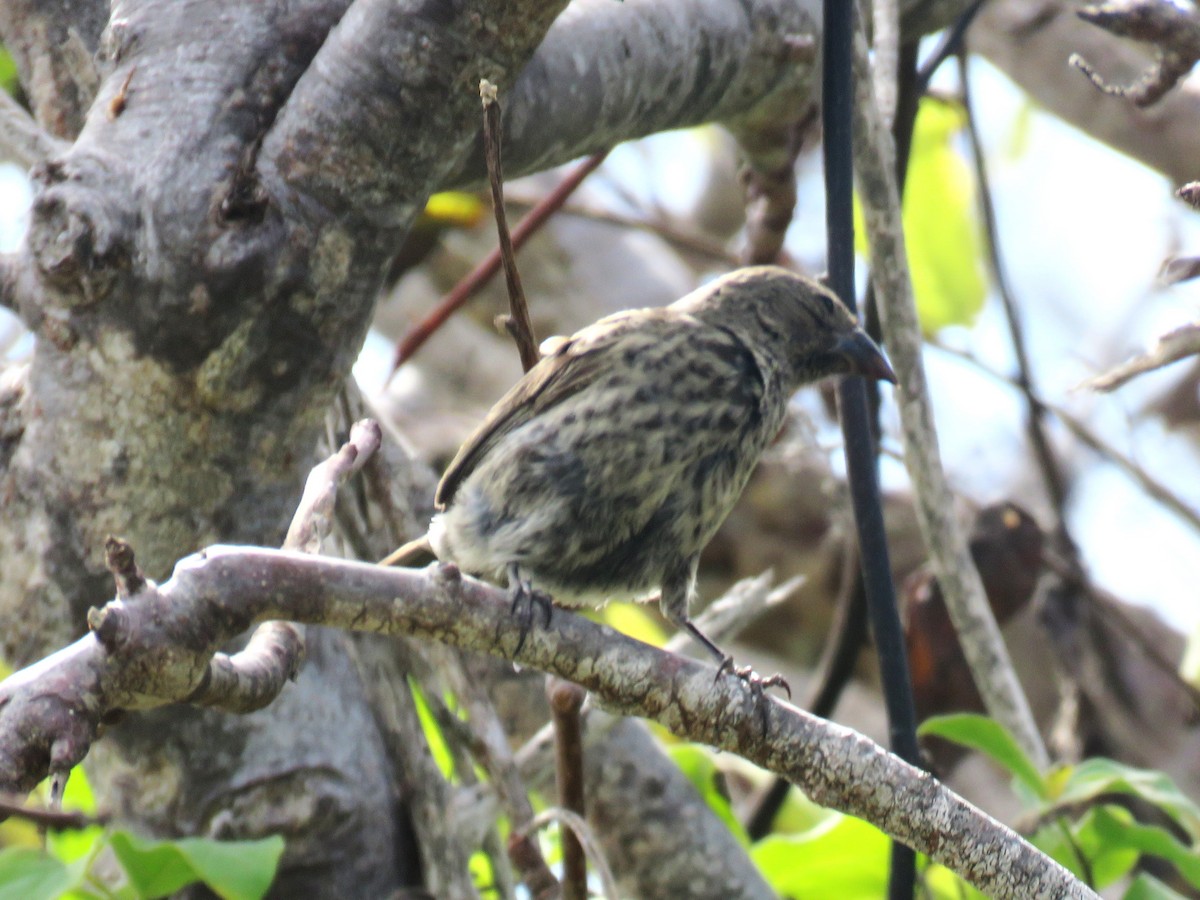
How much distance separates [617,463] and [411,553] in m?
0.48

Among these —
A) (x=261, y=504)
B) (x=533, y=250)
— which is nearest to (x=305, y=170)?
(x=261, y=504)

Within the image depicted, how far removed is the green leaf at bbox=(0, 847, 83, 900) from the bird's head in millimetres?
1456

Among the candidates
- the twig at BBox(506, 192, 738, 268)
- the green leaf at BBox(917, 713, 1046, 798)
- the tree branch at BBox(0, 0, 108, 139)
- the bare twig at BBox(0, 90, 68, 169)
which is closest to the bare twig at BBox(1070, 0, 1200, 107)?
the green leaf at BBox(917, 713, 1046, 798)

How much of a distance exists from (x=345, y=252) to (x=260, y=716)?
0.74 m

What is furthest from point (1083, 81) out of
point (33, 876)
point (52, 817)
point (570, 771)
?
point (52, 817)

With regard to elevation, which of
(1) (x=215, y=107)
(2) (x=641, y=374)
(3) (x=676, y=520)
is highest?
(1) (x=215, y=107)

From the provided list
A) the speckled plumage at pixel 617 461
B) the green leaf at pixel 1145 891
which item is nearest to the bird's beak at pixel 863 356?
the speckled plumage at pixel 617 461

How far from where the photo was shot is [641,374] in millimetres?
2396

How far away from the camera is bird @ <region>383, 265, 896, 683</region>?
229cm

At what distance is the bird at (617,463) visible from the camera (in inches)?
90.4

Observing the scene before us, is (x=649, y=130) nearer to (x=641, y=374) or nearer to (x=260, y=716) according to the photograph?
(x=641, y=374)

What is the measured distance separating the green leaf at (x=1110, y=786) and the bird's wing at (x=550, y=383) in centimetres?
105

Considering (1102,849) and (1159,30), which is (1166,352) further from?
(1102,849)

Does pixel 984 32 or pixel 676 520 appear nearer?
pixel 676 520
